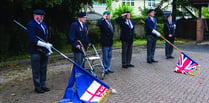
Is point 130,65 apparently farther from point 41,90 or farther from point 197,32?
point 197,32

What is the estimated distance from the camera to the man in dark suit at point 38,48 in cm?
620

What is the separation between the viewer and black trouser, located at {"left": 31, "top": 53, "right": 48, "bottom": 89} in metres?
6.41

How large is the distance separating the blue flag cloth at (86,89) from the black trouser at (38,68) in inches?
55.0

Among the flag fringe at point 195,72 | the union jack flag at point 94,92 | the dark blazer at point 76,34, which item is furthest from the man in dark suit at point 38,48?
the flag fringe at point 195,72

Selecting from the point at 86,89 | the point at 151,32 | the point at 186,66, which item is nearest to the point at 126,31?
the point at 151,32

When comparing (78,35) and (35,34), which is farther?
(78,35)

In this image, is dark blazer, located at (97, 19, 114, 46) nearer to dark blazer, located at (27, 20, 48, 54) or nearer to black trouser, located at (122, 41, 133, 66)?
black trouser, located at (122, 41, 133, 66)

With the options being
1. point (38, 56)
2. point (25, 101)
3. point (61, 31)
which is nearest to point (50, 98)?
point (25, 101)

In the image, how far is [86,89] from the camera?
5277mm

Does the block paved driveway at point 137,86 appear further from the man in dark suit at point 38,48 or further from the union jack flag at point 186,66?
the man in dark suit at point 38,48

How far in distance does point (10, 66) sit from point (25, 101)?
505cm

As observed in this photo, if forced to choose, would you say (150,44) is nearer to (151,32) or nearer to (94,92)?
(151,32)

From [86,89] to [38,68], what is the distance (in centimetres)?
178

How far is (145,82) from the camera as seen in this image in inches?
295
